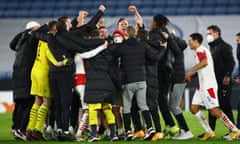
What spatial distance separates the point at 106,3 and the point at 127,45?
14.1 metres

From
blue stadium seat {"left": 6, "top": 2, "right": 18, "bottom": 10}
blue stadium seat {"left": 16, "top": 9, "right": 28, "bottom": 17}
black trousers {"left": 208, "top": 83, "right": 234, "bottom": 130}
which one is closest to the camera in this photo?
black trousers {"left": 208, "top": 83, "right": 234, "bottom": 130}

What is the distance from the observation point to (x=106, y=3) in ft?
97.2

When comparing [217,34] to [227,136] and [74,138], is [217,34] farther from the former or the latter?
[74,138]

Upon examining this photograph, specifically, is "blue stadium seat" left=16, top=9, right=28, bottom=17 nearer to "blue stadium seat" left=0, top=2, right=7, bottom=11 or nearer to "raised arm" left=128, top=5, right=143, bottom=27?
"blue stadium seat" left=0, top=2, right=7, bottom=11

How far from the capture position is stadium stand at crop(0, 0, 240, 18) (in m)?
29.0

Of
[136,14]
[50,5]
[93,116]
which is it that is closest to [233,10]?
[50,5]

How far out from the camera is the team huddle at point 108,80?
15266mm

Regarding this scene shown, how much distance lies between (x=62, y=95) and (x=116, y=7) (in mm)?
14284

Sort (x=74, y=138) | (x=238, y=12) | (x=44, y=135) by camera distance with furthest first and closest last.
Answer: (x=238, y=12), (x=44, y=135), (x=74, y=138)

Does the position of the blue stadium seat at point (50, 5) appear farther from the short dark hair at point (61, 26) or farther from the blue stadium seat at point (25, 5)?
the short dark hair at point (61, 26)

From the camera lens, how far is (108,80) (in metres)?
15.3

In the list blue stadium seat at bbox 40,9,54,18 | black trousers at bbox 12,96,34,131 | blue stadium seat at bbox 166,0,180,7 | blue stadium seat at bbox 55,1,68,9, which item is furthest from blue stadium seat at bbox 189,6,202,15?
black trousers at bbox 12,96,34,131

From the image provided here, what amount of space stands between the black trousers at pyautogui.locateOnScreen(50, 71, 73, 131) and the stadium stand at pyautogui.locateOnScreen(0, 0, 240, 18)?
542 inches

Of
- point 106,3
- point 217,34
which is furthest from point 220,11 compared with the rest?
point 217,34
